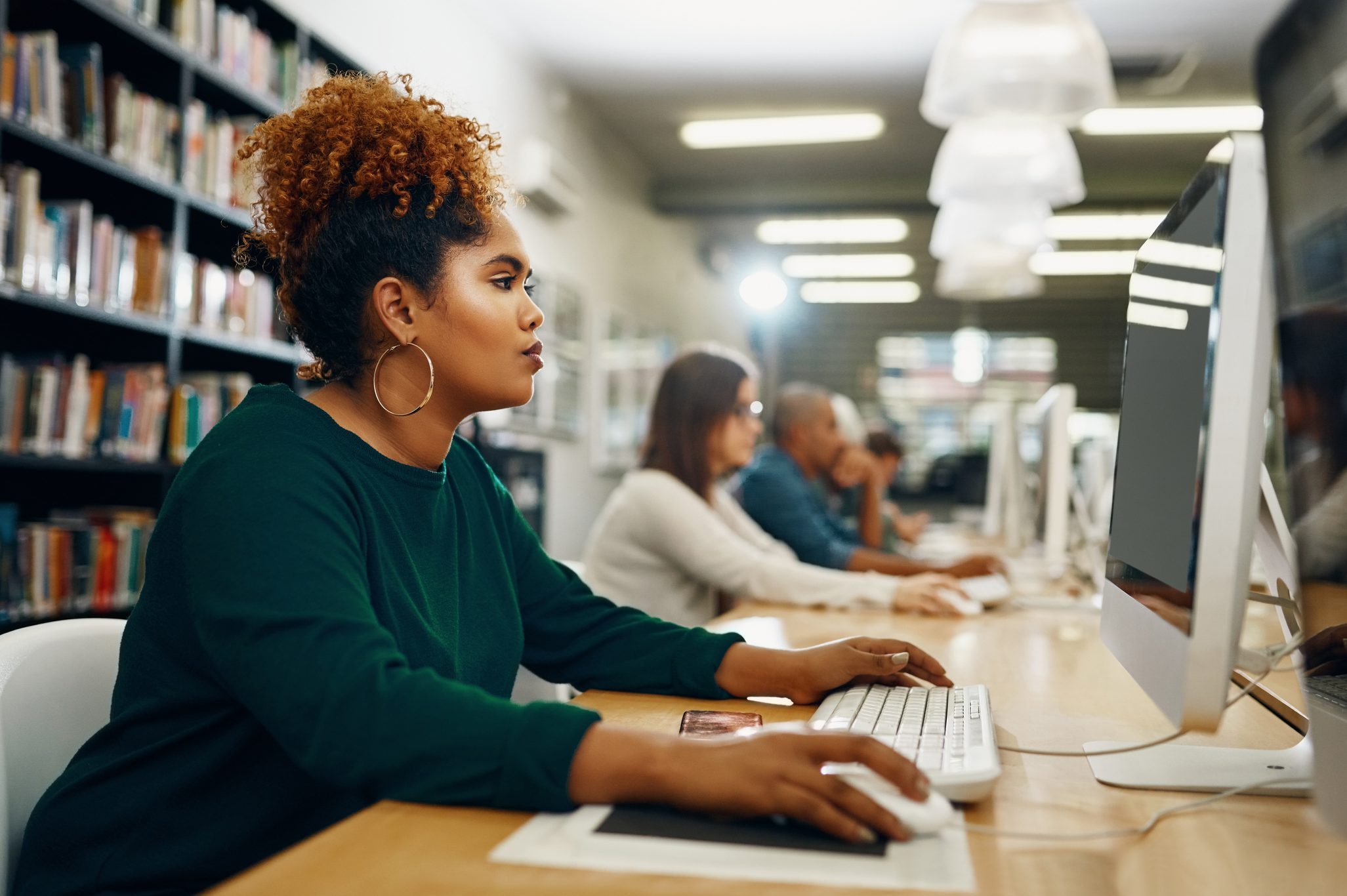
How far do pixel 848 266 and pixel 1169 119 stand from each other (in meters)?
3.90

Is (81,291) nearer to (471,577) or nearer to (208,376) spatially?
(208,376)

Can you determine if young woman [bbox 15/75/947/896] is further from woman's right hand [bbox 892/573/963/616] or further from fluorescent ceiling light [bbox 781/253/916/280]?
fluorescent ceiling light [bbox 781/253/916/280]

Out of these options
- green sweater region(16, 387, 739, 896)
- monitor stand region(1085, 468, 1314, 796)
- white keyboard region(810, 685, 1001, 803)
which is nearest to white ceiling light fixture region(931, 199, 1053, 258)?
monitor stand region(1085, 468, 1314, 796)

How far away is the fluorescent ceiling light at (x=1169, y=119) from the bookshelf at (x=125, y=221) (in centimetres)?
484

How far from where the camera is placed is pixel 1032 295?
32.0 ft

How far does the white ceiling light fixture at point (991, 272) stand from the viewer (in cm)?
471

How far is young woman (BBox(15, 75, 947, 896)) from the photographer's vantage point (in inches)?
28.3

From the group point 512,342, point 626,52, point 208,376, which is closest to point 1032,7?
point 512,342

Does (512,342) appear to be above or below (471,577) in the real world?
above

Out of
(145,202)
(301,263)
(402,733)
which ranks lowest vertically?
(402,733)

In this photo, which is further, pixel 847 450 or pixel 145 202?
pixel 847 450

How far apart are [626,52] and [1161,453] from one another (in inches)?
198

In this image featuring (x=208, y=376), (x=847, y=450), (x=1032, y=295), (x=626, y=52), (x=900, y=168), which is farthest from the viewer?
(x=1032, y=295)

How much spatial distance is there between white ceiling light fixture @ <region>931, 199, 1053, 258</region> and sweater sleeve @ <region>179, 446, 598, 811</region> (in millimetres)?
3845
